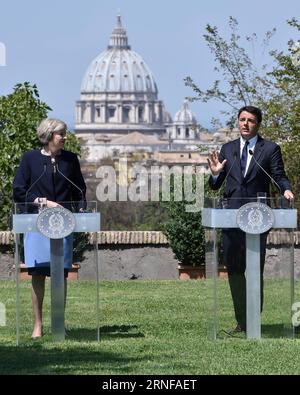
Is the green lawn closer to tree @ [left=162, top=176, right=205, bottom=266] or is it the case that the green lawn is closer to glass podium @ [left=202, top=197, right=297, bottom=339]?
glass podium @ [left=202, top=197, right=297, bottom=339]

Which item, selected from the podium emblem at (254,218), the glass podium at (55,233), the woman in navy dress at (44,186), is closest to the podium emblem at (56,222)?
the glass podium at (55,233)

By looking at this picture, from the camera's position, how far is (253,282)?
32.9 feet

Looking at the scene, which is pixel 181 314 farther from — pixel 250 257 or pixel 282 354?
pixel 282 354

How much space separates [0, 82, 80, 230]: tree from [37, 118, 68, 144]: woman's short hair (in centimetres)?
933

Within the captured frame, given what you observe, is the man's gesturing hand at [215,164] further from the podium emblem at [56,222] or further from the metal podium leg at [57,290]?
the metal podium leg at [57,290]

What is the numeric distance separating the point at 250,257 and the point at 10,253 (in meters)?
8.16

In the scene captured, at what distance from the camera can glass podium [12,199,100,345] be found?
9812 millimetres

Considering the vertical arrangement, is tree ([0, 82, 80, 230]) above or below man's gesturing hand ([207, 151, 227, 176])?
above

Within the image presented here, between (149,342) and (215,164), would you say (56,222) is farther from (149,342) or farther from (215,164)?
(215,164)

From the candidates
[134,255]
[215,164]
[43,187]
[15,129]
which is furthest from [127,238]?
[215,164]

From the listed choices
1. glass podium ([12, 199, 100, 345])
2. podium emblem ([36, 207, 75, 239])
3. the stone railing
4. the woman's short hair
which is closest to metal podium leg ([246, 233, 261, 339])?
glass podium ([12, 199, 100, 345])

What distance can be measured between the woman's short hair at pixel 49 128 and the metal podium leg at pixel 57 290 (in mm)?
691

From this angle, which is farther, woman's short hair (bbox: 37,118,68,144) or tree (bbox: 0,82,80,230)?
tree (bbox: 0,82,80,230)
